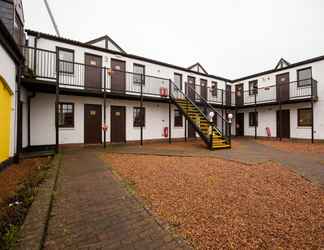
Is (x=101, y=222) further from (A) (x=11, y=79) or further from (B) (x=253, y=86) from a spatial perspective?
(B) (x=253, y=86)

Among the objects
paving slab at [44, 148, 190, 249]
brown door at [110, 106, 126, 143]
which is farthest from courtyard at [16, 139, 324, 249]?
brown door at [110, 106, 126, 143]

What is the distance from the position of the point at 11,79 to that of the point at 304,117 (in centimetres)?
1815

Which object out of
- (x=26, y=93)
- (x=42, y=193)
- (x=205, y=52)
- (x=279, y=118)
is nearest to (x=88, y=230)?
(x=42, y=193)

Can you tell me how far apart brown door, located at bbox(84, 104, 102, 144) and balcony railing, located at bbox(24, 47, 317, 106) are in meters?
1.24

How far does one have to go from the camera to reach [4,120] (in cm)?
511

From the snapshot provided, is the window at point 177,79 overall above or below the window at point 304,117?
above

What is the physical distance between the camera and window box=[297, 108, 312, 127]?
43.0 feet

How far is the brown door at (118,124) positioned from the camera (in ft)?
37.0

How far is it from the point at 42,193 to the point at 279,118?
17386 millimetres

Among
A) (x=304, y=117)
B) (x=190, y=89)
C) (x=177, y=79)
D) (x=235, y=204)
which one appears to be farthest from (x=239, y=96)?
(x=235, y=204)

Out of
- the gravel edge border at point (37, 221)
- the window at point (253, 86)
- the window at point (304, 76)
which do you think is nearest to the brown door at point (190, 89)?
the window at point (253, 86)

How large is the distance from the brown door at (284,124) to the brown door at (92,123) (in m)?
14.4

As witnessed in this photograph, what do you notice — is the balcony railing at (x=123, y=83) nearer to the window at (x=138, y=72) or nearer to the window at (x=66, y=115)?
the window at (x=138, y=72)

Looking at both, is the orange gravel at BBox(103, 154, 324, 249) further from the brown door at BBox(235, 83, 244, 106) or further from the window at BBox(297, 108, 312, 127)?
the brown door at BBox(235, 83, 244, 106)
